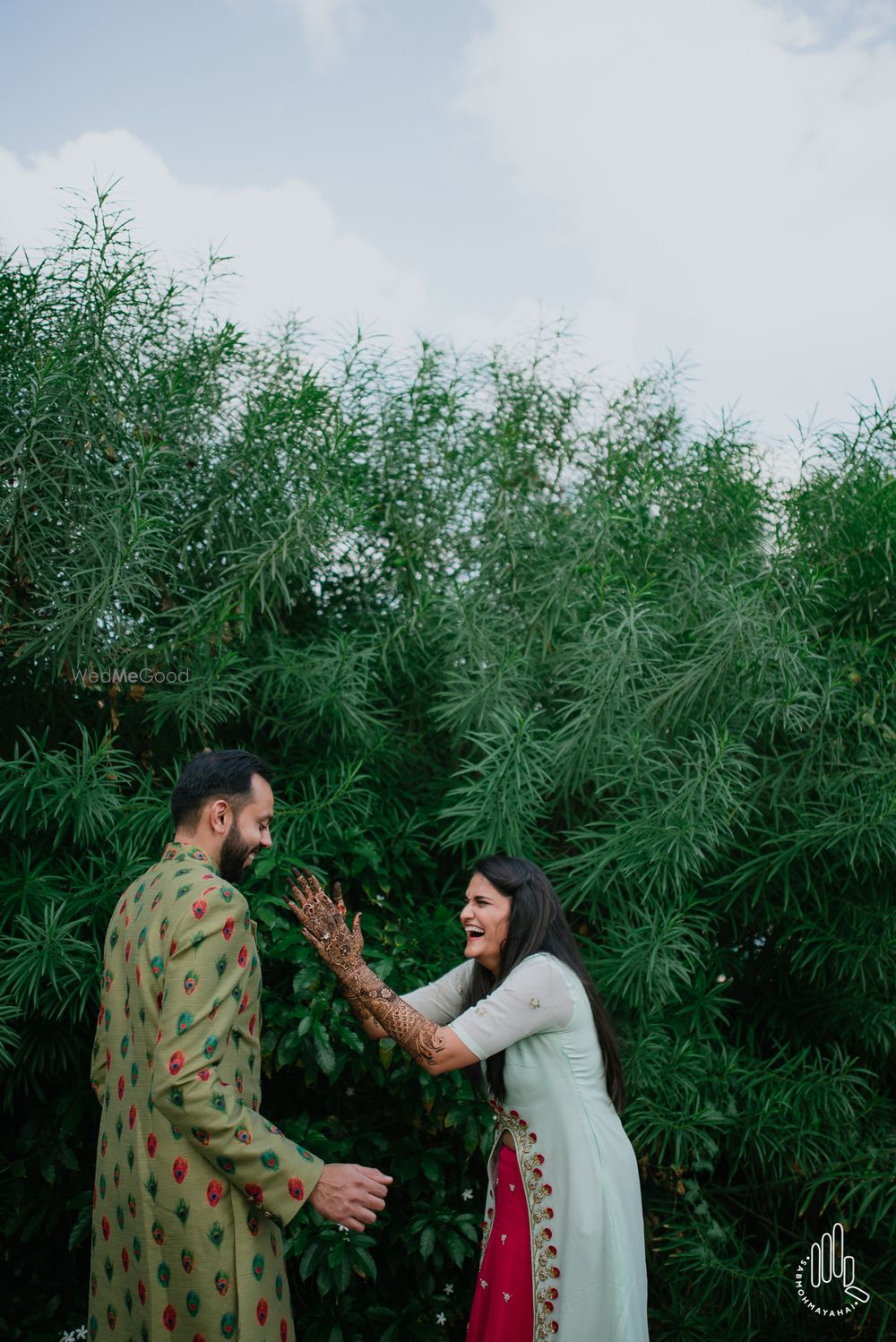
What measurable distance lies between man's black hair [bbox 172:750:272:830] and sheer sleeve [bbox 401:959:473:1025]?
0.65 metres

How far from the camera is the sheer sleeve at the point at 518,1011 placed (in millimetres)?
1881

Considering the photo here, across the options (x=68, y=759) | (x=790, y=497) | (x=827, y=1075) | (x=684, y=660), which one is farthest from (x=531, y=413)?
(x=827, y=1075)

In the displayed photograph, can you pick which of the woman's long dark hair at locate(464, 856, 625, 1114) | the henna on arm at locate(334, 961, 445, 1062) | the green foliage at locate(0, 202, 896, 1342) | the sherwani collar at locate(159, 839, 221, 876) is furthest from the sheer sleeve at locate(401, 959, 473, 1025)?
the sherwani collar at locate(159, 839, 221, 876)

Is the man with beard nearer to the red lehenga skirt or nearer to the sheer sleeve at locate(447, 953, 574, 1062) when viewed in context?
the sheer sleeve at locate(447, 953, 574, 1062)

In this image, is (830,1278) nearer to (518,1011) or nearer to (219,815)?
(518,1011)

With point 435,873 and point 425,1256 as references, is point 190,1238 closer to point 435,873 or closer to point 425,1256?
point 425,1256

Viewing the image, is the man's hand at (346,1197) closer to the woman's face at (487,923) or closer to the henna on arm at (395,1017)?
the henna on arm at (395,1017)

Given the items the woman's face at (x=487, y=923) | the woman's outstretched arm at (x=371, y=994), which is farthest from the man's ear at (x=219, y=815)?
the woman's face at (x=487, y=923)

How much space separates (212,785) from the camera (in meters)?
1.78

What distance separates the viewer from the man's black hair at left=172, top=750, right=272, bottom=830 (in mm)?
1784

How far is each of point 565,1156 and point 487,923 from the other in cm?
44

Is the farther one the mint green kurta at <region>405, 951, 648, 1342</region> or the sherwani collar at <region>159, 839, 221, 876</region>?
the mint green kurta at <region>405, 951, 648, 1342</region>

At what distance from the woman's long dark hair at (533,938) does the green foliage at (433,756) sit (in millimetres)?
594

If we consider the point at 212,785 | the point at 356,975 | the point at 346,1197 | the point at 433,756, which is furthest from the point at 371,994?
the point at 433,756
